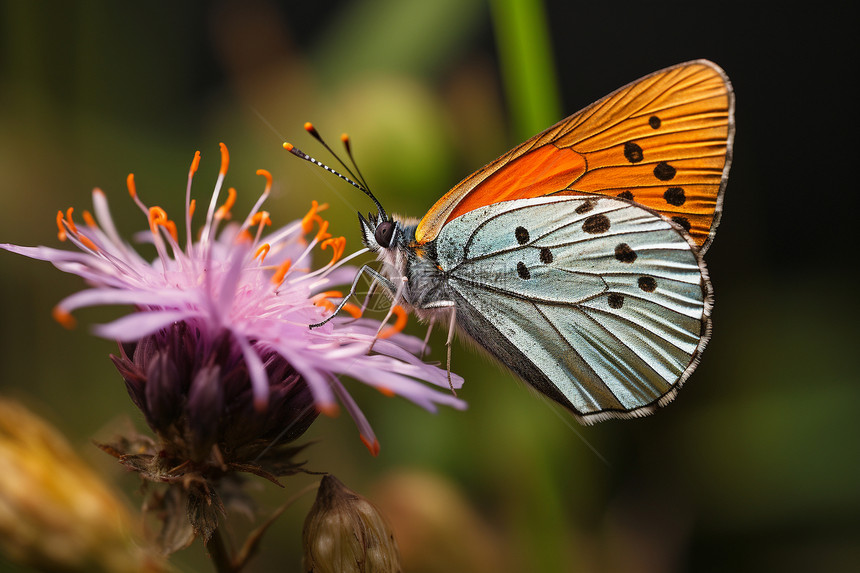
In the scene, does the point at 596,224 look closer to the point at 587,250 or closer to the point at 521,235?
the point at 587,250

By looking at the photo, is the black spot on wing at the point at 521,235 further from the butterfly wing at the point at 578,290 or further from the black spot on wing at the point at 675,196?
the black spot on wing at the point at 675,196

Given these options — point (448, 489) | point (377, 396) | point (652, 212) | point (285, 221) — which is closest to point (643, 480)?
point (448, 489)

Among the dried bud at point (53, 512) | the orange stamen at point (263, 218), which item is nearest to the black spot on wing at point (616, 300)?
the orange stamen at point (263, 218)

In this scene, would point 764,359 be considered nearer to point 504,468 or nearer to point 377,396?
point 504,468

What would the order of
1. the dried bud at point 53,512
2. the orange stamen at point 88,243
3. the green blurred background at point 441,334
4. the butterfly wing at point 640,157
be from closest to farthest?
the dried bud at point 53,512
the orange stamen at point 88,243
the butterfly wing at point 640,157
the green blurred background at point 441,334

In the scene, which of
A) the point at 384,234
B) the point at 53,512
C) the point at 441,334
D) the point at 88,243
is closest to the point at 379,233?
the point at 384,234

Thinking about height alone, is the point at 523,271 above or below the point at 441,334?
above
